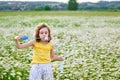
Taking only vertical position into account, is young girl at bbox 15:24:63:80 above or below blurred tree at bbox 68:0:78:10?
above

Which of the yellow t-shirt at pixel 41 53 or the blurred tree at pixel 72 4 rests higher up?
the yellow t-shirt at pixel 41 53

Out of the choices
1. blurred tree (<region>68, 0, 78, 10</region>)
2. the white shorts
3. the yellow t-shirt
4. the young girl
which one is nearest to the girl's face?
the young girl

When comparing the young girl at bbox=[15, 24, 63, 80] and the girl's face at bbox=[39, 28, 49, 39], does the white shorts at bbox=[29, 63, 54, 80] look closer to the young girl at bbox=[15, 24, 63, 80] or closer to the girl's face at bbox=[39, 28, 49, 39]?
the young girl at bbox=[15, 24, 63, 80]

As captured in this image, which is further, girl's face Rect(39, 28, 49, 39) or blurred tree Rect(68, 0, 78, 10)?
blurred tree Rect(68, 0, 78, 10)

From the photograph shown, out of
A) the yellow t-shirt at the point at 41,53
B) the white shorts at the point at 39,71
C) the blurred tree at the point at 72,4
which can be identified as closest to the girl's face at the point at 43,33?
the yellow t-shirt at the point at 41,53

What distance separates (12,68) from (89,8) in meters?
70.6

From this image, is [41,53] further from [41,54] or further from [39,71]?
[39,71]

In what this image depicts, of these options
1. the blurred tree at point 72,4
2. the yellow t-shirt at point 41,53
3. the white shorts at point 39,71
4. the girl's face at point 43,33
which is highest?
the girl's face at point 43,33

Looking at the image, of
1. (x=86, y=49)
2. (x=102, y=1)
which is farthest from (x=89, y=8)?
(x=86, y=49)

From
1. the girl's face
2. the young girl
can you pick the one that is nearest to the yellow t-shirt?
the young girl

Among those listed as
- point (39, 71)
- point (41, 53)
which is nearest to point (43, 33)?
point (41, 53)

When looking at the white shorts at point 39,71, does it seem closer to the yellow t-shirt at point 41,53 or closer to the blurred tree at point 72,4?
the yellow t-shirt at point 41,53

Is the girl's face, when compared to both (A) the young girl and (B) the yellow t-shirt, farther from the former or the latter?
(B) the yellow t-shirt

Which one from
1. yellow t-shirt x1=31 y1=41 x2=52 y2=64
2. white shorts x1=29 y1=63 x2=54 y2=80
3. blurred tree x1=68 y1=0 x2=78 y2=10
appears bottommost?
blurred tree x1=68 y1=0 x2=78 y2=10
